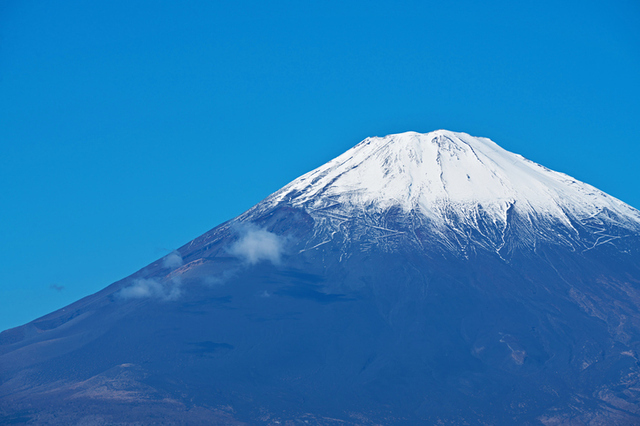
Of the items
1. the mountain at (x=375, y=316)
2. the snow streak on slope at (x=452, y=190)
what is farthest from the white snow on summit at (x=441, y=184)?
the mountain at (x=375, y=316)

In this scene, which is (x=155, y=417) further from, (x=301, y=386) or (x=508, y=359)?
(x=508, y=359)

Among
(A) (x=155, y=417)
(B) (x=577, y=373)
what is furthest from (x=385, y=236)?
(A) (x=155, y=417)

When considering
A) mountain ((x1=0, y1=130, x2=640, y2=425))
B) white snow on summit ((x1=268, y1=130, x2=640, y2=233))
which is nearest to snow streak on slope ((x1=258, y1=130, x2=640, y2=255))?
white snow on summit ((x1=268, y1=130, x2=640, y2=233))

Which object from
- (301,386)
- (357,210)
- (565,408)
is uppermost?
(357,210)

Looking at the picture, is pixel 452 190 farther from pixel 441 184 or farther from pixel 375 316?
pixel 375 316

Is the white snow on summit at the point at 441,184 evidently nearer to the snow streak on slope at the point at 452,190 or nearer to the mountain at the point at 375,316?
the snow streak on slope at the point at 452,190

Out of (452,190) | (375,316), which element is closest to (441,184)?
(452,190)
